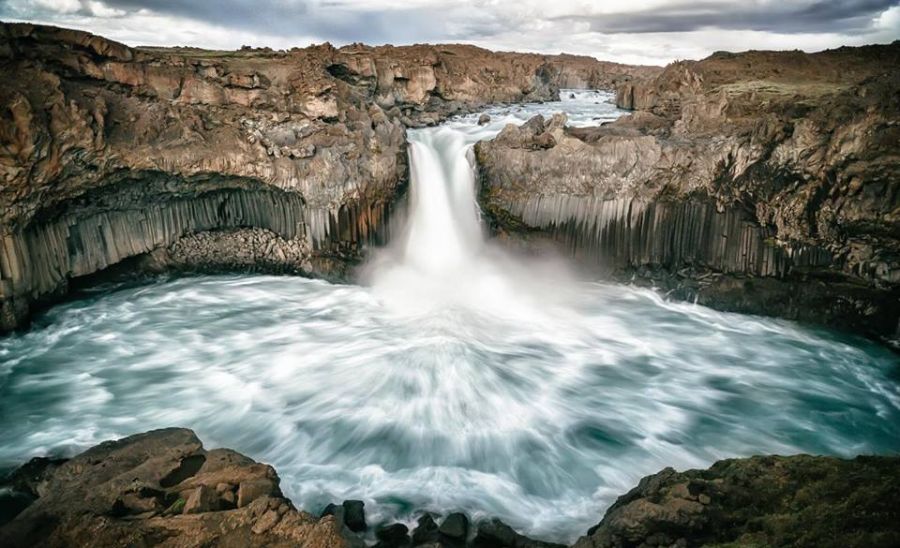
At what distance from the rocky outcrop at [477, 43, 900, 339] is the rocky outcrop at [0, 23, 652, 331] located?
12.5ft

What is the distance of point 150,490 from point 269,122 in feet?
34.2

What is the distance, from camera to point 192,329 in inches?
455

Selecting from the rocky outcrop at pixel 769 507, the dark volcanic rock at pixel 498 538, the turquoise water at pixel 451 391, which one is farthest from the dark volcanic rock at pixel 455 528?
the rocky outcrop at pixel 769 507

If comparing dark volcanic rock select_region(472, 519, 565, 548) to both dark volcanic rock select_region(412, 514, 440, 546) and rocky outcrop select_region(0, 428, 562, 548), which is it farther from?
dark volcanic rock select_region(412, 514, 440, 546)

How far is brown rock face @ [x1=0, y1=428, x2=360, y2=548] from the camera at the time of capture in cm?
444

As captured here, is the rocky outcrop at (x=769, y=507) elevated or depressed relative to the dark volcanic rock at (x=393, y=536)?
elevated

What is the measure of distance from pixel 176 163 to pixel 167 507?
962 centimetres

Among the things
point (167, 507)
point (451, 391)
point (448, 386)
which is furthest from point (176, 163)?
point (167, 507)

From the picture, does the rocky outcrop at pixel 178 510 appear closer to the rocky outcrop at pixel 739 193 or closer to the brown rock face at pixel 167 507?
the brown rock face at pixel 167 507

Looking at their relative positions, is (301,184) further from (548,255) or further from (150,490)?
(150,490)

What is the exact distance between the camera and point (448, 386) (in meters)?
9.26

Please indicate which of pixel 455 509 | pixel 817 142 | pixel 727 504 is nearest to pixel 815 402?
pixel 817 142

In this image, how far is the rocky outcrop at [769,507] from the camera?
3713mm

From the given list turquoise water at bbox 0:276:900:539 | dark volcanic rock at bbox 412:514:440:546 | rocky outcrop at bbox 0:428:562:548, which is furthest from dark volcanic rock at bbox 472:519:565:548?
turquoise water at bbox 0:276:900:539
